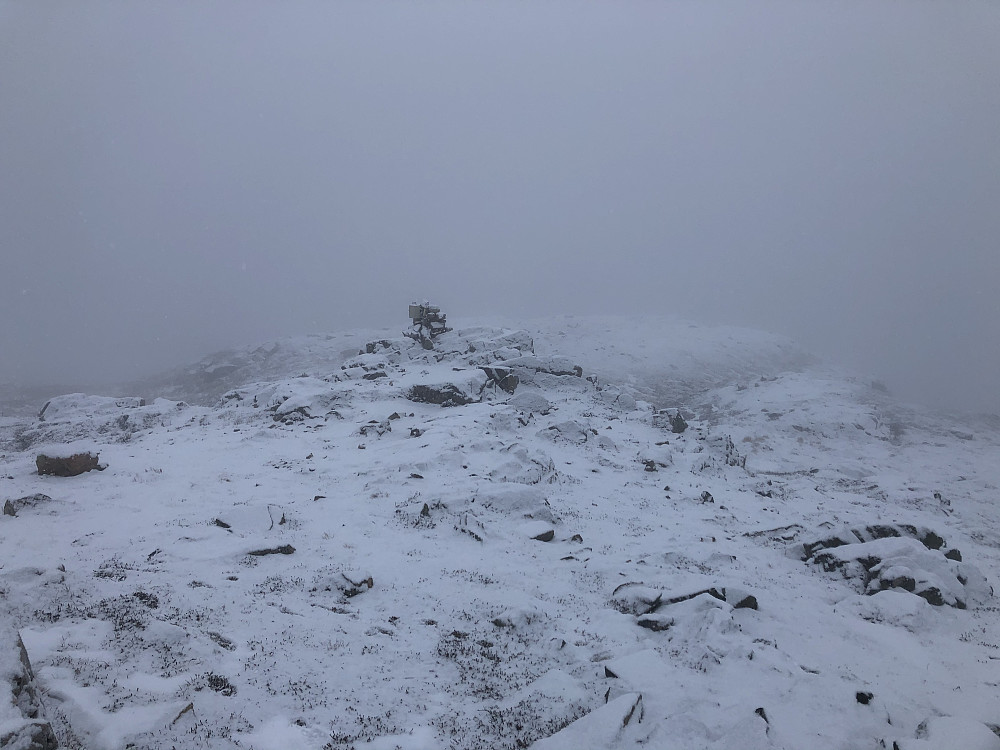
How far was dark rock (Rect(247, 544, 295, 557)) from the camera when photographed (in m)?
13.6

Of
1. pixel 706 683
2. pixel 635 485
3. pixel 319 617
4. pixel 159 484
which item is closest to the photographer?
pixel 706 683

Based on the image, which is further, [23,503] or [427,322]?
[427,322]

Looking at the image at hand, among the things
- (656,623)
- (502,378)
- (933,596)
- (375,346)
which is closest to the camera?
(656,623)

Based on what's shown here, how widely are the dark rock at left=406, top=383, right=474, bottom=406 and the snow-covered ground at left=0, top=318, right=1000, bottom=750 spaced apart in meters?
0.51

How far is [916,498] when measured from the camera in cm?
2533

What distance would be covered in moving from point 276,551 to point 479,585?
19.4 ft

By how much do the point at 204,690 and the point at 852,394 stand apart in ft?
192

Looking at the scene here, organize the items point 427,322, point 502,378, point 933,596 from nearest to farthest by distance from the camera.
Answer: point 933,596 < point 502,378 < point 427,322

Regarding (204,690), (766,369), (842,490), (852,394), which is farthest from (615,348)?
(204,690)

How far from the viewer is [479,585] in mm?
12992

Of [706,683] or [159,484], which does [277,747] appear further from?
[159,484]

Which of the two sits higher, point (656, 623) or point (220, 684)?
point (220, 684)

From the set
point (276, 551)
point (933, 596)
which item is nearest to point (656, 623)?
point (933, 596)

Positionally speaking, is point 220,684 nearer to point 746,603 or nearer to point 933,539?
point 746,603
